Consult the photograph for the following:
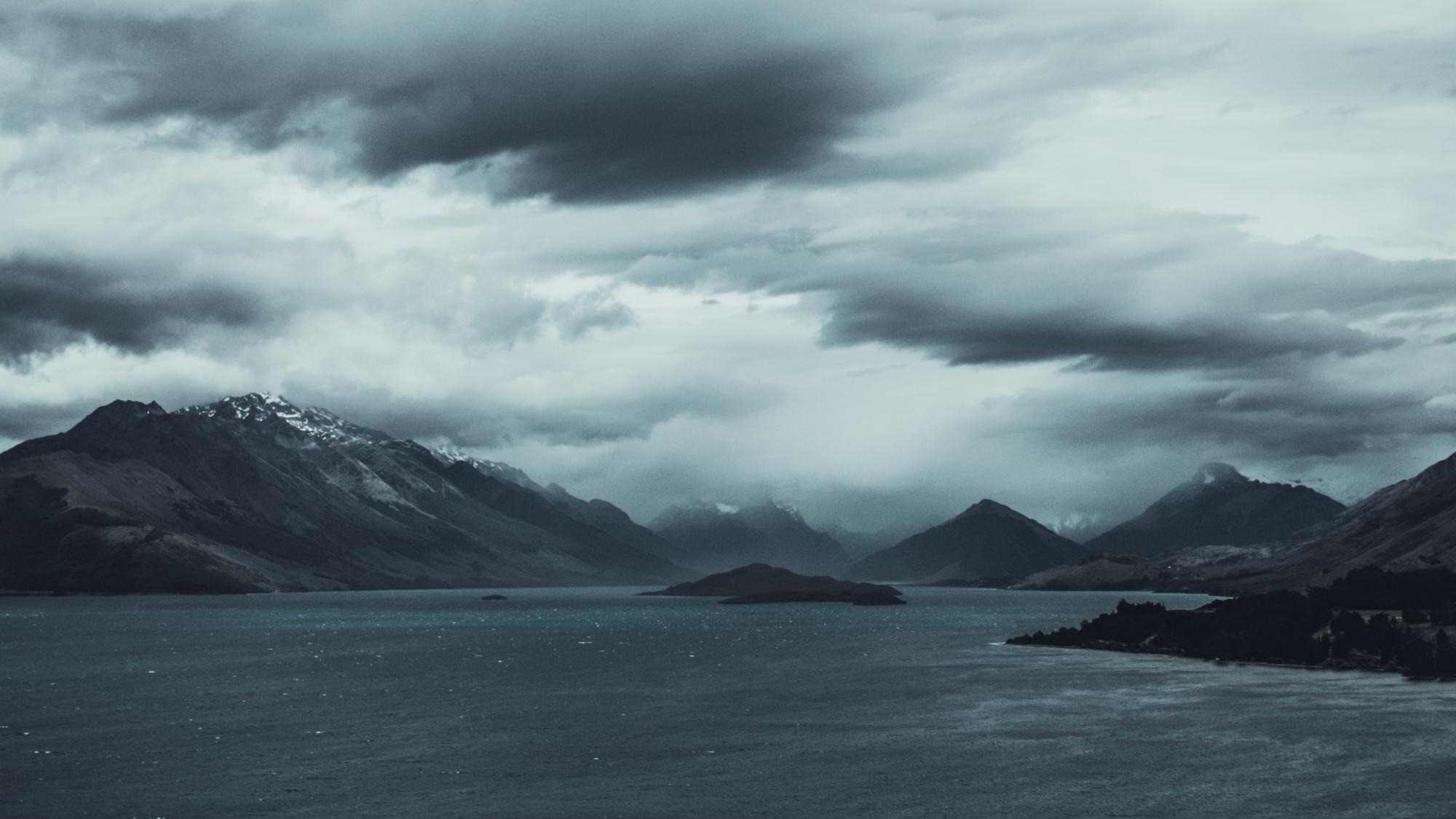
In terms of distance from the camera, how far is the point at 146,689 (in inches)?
7308

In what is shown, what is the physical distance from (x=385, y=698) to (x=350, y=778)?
207 ft

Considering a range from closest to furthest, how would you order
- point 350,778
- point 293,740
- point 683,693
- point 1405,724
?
1. point 350,778
2. point 293,740
3. point 1405,724
4. point 683,693

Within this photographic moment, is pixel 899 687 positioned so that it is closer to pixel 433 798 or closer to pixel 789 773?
pixel 789 773

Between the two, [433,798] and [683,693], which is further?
[683,693]

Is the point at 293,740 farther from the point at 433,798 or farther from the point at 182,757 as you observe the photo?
the point at 433,798

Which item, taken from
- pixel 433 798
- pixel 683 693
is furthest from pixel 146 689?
pixel 433 798

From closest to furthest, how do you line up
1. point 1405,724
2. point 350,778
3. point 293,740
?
point 350,778, point 293,740, point 1405,724

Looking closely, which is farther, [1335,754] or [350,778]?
[1335,754]

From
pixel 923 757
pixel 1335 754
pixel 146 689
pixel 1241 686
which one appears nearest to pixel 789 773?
pixel 923 757

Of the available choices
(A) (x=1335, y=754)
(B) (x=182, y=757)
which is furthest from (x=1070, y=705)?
(B) (x=182, y=757)

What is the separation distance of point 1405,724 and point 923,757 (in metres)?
58.8

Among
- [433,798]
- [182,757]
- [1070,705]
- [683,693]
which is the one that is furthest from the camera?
[683,693]

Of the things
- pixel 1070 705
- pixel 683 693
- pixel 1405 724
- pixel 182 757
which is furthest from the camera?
pixel 683 693

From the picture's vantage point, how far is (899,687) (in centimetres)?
18900
